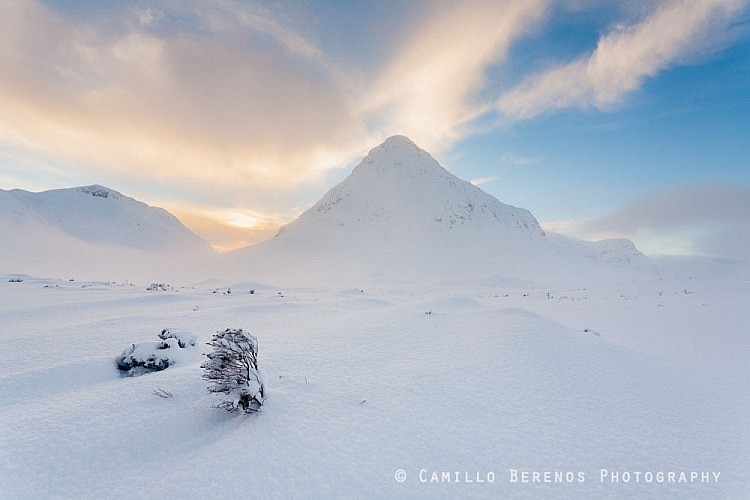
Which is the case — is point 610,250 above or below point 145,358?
above

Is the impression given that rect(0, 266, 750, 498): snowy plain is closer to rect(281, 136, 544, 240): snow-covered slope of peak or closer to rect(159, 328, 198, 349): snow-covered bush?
rect(159, 328, 198, 349): snow-covered bush

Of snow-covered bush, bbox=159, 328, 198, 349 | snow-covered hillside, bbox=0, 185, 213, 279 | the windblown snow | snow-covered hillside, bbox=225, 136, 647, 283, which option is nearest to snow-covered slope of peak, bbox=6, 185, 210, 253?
snow-covered hillside, bbox=0, 185, 213, 279

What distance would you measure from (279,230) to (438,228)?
34045 millimetres

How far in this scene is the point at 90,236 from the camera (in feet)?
197

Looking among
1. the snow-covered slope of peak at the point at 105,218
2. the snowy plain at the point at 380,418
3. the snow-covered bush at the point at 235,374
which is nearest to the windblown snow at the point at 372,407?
the snowy plain at the point at 380,418

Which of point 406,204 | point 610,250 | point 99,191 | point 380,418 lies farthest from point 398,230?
point 610,250

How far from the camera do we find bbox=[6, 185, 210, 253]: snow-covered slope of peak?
6122 cm

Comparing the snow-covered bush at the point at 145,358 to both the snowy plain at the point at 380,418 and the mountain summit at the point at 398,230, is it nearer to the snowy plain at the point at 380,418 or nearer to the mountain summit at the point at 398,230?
the snowy plain at the point at 380,418

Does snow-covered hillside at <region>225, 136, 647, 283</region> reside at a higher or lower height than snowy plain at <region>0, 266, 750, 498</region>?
higher

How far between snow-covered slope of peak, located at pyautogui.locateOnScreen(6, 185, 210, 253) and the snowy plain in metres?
70.2

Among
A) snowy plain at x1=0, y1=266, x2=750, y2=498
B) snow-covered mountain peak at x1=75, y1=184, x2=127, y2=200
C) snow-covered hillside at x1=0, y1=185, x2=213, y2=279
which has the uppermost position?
snow-covered mountain peak at x1=75, y1=184, x2=127, y2=200

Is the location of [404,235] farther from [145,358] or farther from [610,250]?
[610,250]

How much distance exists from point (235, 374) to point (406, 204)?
6395 centimetres

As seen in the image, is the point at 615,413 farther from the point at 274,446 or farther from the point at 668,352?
the point at 668,352
